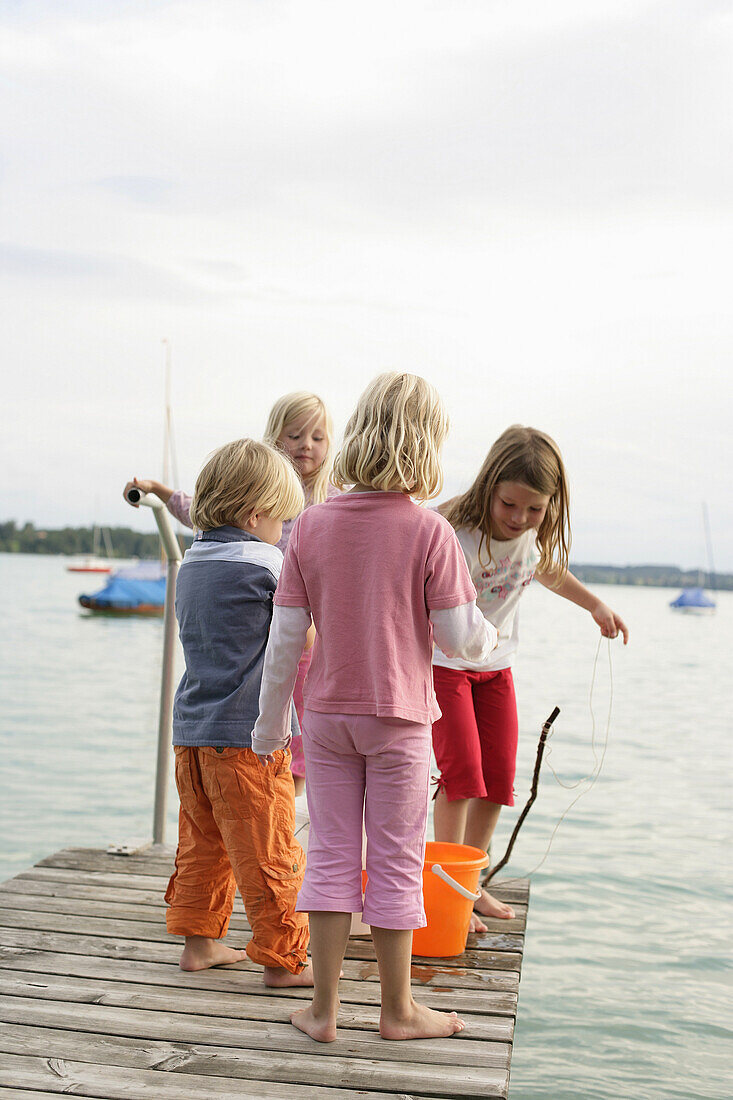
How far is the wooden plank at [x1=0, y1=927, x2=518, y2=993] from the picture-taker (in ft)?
8.12

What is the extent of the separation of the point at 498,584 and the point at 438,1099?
4.86ft

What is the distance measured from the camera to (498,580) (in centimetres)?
298

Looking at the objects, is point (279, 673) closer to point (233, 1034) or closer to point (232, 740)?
point (232, 740)

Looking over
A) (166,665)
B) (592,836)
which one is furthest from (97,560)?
(166,665)

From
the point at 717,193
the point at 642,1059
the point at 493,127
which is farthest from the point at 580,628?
the point at 642,1059

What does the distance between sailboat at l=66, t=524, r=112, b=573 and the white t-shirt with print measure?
44760 mm

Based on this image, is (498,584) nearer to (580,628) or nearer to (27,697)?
(27,697)

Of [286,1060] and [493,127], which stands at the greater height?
[493,127]

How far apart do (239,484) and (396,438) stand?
1.73 ft

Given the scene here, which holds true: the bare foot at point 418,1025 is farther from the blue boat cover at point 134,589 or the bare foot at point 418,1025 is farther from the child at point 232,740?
the blue boat cover at point 134,589

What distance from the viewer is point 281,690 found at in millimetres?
2180

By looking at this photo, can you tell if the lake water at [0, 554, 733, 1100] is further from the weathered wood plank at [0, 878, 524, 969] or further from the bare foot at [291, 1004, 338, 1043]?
the bare foot at [291, 1004, 338, 1043]

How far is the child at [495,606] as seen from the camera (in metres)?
2.88

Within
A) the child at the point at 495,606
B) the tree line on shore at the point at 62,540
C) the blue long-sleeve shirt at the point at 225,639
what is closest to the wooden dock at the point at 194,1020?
the child at the point at 495,606
